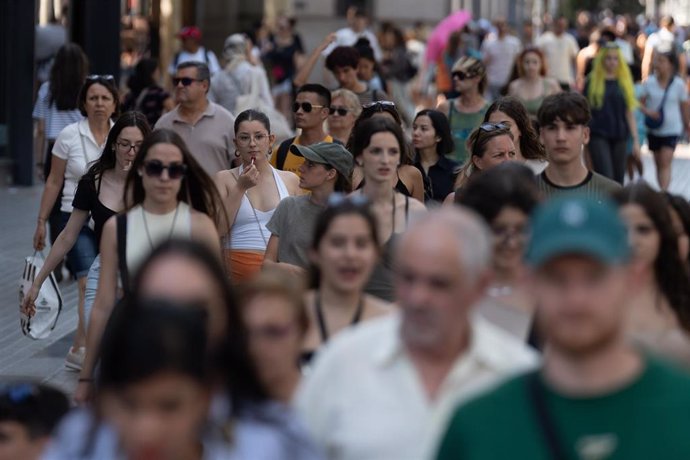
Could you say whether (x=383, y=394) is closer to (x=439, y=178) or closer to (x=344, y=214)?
(x=344, y=214)

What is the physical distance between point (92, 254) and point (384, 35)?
21.3 metres

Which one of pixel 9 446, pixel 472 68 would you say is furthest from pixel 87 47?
pixel 9 446

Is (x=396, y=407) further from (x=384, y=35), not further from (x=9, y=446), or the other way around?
(x=384, y=35)

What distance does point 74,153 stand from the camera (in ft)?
34.9

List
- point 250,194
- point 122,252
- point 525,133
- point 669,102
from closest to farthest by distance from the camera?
point 122,252
point 250,194
point 525,133
point 669,102

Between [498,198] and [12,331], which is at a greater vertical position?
[498,198]

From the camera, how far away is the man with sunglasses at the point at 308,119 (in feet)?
36.7

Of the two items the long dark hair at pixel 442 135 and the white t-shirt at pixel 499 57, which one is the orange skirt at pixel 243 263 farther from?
the white t-shirt at pixel 499 57

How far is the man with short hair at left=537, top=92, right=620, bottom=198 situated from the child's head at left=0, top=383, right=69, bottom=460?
3.00m

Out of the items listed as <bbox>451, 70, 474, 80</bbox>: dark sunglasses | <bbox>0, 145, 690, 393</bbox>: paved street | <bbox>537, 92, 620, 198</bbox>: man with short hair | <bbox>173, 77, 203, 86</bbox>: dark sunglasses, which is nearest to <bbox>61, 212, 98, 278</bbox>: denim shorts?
<bbox>0, 145, 690, 393</bbox>: paved street

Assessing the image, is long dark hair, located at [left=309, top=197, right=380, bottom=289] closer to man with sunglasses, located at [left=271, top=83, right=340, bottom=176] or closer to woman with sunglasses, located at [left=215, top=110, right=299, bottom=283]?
woman with sunglasses, located at [left=215, top=110, right=299, bottom=283]

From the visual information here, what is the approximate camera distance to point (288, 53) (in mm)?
27078

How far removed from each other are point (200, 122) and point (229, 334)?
24.9ft

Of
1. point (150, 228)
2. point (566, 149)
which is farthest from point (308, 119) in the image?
point (150, 228)
